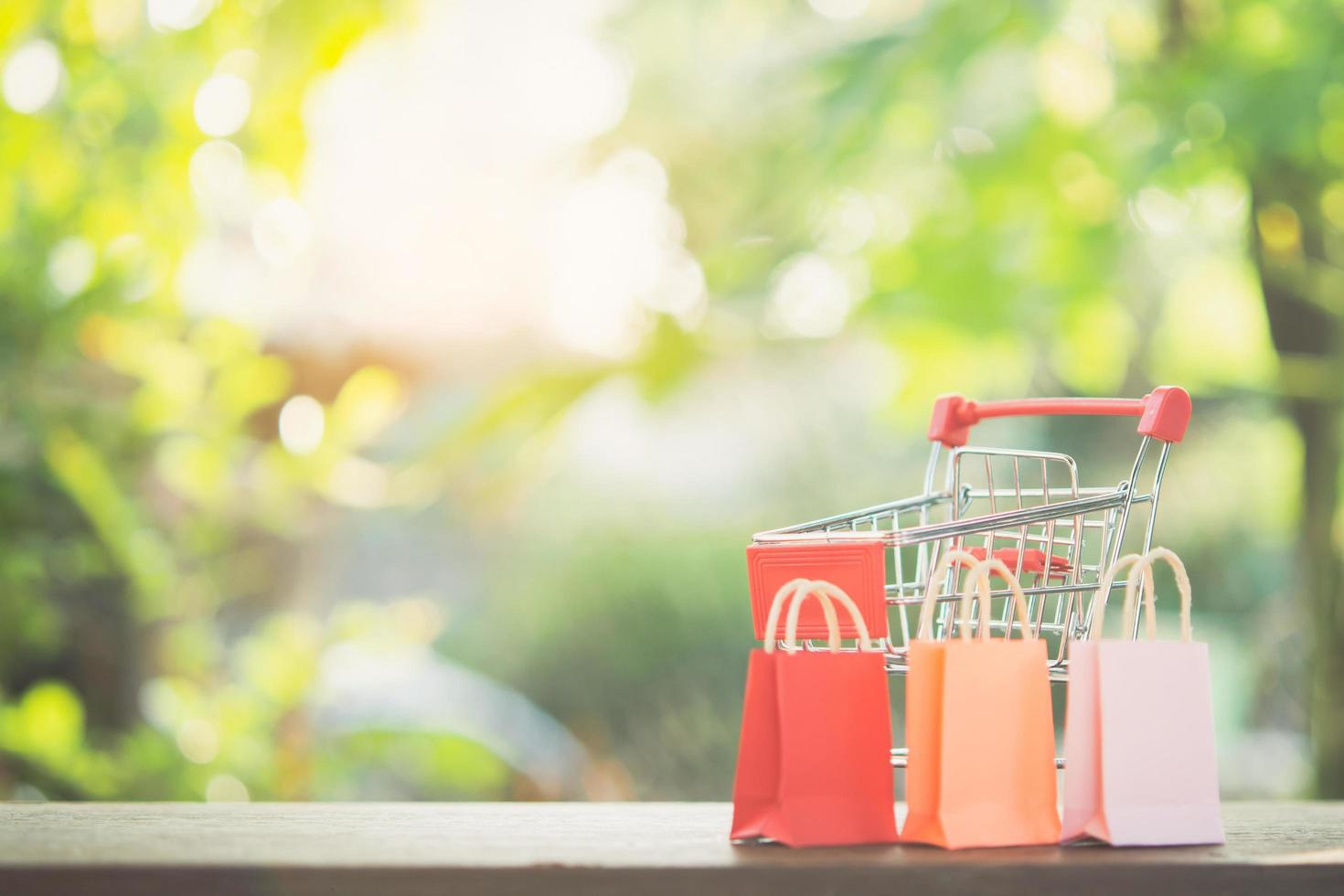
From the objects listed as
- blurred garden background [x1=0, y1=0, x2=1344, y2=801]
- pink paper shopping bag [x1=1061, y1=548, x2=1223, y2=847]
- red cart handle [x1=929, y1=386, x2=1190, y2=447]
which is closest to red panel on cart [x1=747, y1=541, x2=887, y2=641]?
pink paper shopping bag [x1=1061, y1=548, x2=1223, y2=847]

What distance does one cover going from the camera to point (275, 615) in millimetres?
3305

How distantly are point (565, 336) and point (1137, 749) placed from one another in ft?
13.1

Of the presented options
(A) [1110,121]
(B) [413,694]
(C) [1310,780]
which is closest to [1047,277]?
(A) [1110,121]

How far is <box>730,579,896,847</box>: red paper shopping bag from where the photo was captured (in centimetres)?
84

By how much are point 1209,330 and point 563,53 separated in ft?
8.83

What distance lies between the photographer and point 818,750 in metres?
0.84

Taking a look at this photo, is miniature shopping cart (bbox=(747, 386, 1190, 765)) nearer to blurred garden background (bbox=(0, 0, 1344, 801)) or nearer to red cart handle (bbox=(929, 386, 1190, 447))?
red cart handle (bbox=(929, 386, 1190, 447))

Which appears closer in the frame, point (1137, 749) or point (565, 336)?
point (1137, 749)

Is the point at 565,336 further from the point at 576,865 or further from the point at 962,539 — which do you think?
the point at 576,865

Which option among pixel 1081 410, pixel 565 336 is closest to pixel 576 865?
pixel 1081 410

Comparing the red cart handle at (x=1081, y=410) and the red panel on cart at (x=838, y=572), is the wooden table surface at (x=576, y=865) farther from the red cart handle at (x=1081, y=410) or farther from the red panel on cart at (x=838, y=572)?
the red cart handle at (x=1081, y=410)

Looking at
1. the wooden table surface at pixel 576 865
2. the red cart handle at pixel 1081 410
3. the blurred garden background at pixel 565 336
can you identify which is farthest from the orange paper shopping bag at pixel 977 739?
the blurred garden background at pixel 565 336

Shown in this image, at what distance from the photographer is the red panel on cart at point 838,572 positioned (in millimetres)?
909

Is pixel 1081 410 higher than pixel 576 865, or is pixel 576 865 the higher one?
pixel 1081 410
